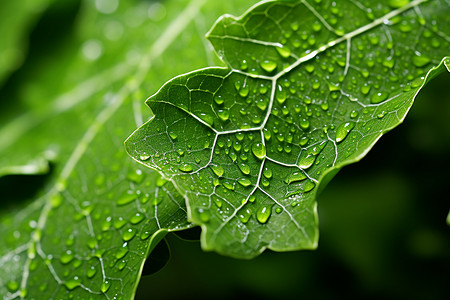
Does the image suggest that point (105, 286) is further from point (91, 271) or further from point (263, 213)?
point (263, 213)

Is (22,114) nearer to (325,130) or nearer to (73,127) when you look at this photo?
(73,127)

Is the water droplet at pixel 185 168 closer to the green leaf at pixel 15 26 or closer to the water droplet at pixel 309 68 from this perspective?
the water droplet at pixel 309 68

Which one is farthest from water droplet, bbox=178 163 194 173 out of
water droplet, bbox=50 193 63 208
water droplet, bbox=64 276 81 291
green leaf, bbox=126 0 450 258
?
water droplet, bbox=50 193 63 208

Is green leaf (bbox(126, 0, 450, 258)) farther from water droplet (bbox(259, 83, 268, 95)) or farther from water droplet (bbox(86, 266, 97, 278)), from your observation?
water droplet (bbox(86, 266, 97, 278))

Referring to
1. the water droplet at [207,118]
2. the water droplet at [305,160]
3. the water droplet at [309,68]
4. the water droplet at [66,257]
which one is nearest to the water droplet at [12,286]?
the water droplet at [66,257]

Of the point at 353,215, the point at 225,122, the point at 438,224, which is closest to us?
the point at 225,122

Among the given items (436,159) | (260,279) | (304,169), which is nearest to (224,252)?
(304,169)

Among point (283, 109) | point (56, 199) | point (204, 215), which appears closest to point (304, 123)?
point (283, 109)

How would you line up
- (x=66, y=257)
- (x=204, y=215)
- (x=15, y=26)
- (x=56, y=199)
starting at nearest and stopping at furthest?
(x=204, y=215)
(x=66, y=257)
(x=56, y=199)
(x=15, y=26)
